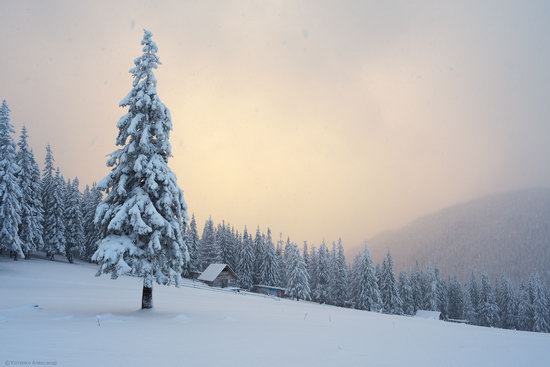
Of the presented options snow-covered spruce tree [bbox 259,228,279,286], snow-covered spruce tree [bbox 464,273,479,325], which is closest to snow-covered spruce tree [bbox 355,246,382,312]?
snow-covered spruce tree [bbox 259,228,279,286]

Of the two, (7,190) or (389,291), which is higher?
(7,190)

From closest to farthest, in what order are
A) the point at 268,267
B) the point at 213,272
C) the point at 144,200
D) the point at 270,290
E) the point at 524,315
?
the point at 144,200
the point at 213,272
the point at 270,290
the point at 268,267
the point at 524,315

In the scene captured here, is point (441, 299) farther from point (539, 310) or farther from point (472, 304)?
point (539, 310)

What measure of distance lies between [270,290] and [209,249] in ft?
64.5

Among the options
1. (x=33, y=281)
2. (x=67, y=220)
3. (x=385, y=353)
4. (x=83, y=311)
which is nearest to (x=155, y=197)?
(x=83, y=311)

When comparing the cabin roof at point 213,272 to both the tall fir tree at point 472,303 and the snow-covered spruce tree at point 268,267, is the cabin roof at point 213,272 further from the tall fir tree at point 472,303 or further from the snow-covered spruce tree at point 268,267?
the tall fir tree at point 472,303

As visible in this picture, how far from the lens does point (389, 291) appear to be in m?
80.6

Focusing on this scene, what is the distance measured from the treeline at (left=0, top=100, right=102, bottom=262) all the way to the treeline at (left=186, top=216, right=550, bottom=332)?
21688 mm

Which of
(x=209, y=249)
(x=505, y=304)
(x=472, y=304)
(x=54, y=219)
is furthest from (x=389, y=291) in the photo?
(x=54, y=219)

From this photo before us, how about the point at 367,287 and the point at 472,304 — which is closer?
the point at 367,287

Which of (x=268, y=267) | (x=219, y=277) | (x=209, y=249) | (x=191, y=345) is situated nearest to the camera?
(x=191, y=345)

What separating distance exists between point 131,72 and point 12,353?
53.6 feet

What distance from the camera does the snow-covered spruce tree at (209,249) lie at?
88.4 metres

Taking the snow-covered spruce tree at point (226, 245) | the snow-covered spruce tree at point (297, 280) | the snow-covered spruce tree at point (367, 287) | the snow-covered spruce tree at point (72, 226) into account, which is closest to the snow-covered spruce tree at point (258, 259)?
the snow-covered spruce tree at point (226, 245)
